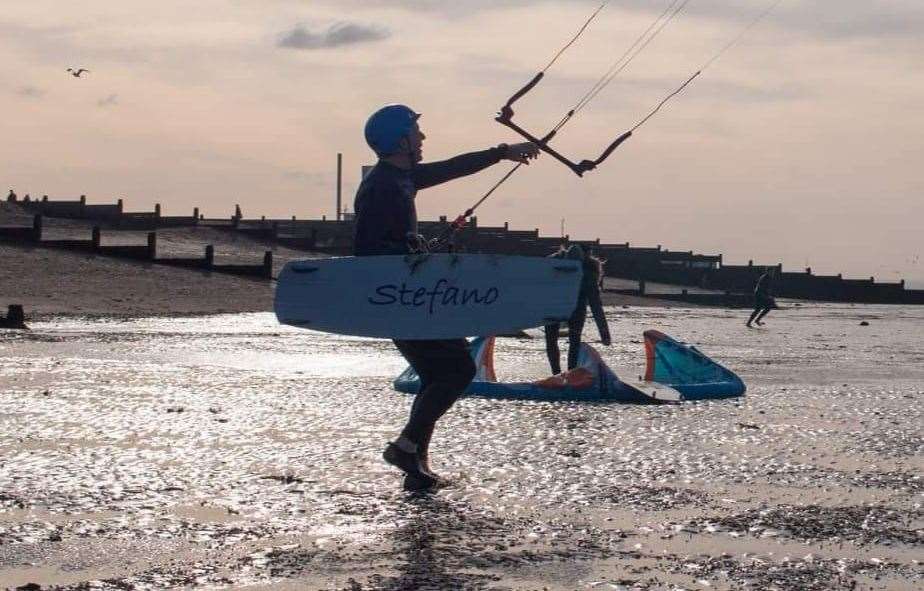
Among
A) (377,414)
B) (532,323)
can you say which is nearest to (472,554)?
(532,323)

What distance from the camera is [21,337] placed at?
2100 cm

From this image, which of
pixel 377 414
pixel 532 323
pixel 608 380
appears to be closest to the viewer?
pixel 532 323

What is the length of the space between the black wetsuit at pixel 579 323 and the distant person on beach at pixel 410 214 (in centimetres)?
731

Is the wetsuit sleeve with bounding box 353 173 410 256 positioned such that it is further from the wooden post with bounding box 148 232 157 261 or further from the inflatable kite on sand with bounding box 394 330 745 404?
the wooden post with bounding box 148 232 157 261

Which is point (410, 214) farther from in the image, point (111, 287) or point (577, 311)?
point (111, 287)

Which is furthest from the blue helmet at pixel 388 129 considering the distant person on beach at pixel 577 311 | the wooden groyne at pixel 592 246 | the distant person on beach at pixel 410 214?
the wooden groyne at pixel 592 246

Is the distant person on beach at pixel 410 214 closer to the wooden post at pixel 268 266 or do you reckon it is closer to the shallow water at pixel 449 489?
the shallow water at pixel 449 489

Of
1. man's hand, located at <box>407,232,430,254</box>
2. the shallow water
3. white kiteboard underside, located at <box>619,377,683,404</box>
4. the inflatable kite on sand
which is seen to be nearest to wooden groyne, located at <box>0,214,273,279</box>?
the shallow water

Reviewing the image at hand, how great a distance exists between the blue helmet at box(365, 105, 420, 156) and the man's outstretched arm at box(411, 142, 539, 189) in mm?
224

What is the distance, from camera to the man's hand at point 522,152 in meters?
8.41

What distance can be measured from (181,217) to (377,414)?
54669 mm

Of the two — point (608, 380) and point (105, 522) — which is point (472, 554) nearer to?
point (105, 522)

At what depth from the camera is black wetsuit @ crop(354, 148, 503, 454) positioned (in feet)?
26.1

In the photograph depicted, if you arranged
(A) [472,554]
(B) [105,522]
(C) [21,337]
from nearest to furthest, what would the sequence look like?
(A) [472,554]
(B) [105,522]
(C) [21,337]
